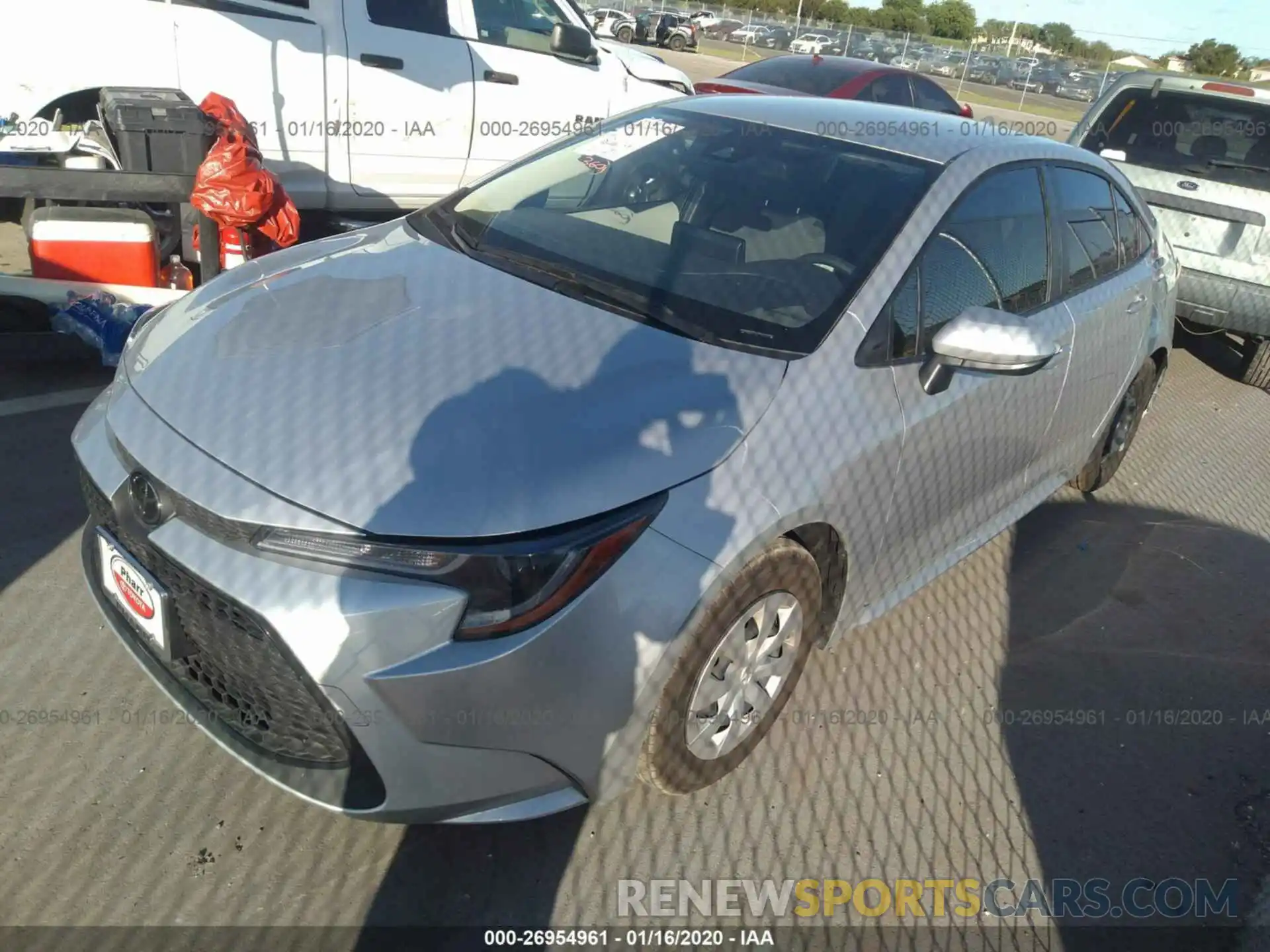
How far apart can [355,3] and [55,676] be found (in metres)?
4.24

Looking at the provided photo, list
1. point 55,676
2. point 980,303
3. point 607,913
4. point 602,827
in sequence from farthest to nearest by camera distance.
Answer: point 980,303
point 55,676
point 602,827
point 607,913

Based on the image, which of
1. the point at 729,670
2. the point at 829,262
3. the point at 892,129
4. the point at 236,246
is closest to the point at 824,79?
the point at 236,246

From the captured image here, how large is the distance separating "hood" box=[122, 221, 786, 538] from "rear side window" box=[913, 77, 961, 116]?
9.54 metres

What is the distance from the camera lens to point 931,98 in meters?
11.4

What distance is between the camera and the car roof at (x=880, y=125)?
321 cm

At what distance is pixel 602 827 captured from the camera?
2547 millimetres

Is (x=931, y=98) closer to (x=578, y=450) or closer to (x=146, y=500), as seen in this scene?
(x=578, y=450)

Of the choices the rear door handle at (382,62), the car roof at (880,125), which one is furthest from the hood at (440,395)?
the rear door handle at (382,62)

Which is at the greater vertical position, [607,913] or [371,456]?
[371,456]

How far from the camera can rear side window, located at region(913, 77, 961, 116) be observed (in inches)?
436

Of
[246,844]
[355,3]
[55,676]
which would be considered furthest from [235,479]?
[355,3]

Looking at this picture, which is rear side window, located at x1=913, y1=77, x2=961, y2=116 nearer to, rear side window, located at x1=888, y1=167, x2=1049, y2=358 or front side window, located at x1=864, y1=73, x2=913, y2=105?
front side window, located at x1=864, y1=73, x2=913, y2=105

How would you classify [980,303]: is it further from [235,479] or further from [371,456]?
[235,479]

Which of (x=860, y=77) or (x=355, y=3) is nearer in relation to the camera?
(x=355, y=3)
